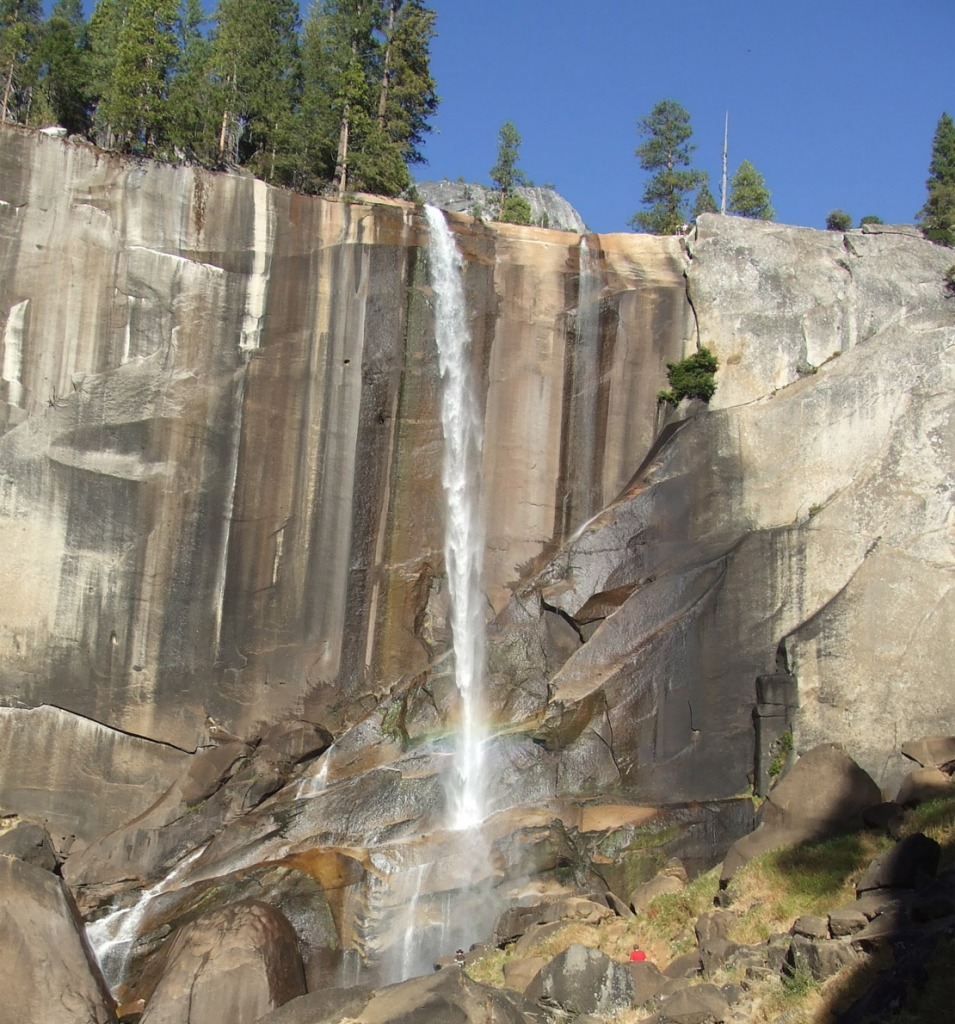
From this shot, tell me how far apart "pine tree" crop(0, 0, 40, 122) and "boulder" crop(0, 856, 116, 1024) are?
2996 cm

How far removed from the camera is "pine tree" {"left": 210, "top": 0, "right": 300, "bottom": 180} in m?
36.0

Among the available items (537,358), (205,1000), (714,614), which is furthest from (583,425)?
(205,1000)

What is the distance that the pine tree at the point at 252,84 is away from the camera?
36000 millimetres

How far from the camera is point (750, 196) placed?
50.3 meters

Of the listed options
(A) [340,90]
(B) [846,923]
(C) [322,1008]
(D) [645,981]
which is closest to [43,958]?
(C) [322,1008]

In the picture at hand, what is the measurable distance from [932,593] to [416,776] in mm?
11084

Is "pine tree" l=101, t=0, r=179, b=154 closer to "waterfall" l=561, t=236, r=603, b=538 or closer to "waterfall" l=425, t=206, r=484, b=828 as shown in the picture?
"waterfall" l=425, t=206, r=484, b=828

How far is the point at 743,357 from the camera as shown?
27.5m

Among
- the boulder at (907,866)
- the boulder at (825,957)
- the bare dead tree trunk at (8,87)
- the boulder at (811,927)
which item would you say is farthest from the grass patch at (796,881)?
the bare dead tree trunk at (8,87)

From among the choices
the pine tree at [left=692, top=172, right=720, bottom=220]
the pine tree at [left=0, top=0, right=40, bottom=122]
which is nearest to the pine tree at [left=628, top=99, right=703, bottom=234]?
the pine tree at [left=692, top=172, right=720, bottom=220]

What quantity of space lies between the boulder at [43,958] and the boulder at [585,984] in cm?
A: 667

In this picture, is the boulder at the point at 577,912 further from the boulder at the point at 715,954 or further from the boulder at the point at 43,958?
the boulder at the point at 43,958

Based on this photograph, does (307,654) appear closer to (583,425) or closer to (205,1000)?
(583,425)

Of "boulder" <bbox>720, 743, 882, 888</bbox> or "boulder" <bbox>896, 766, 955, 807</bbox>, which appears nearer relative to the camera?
"boulder" <bbox>896, 766, 955, 807</bbox>
